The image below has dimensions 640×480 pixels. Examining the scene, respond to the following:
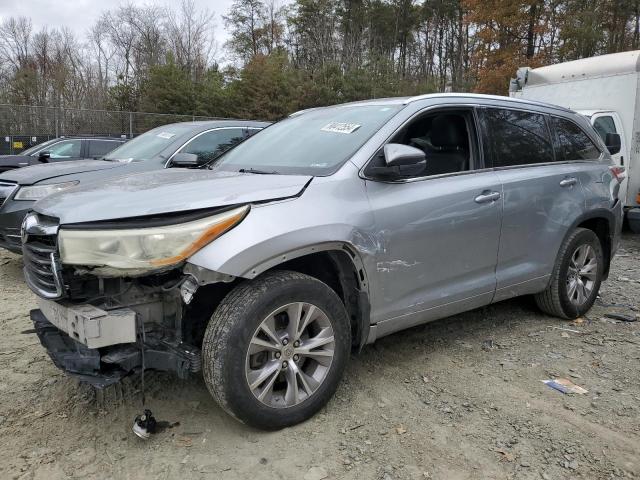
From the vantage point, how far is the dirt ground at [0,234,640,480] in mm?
2537

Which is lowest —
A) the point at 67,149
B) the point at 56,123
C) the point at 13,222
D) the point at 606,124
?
the point at 13,222

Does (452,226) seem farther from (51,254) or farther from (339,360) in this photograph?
(51,254)

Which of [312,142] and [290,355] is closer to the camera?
[290,355]

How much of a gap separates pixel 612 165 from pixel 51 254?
4671mm

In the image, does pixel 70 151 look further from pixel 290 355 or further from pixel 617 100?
pixel 617 100

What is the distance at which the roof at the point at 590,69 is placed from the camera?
340 inches

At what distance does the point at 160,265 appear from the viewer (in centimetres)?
241

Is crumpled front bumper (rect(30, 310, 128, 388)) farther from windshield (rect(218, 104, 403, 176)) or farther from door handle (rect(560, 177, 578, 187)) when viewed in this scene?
door handle (rect(560, 177, 578, 187))

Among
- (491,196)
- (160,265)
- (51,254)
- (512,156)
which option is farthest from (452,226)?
(51,254)

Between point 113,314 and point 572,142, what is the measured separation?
3.93 meters

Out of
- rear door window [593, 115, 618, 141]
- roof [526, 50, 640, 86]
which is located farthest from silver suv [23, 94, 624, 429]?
roof [526, 50, 640, 86]

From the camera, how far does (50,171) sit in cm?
569

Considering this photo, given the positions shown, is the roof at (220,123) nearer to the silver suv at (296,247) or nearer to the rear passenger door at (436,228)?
the silver suv at (296,247)

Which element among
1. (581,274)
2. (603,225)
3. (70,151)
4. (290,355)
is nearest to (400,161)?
(290,355)
